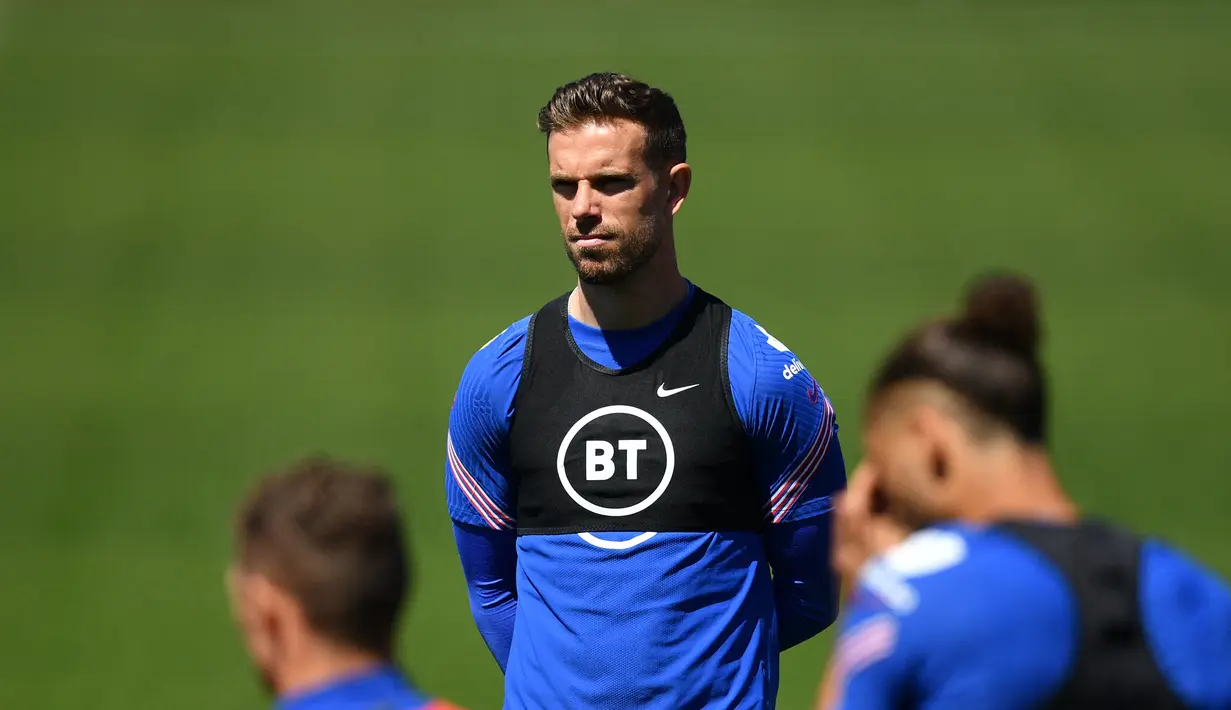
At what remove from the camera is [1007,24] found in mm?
21219

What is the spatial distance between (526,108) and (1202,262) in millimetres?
8327

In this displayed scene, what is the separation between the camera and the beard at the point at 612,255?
11.9 ft

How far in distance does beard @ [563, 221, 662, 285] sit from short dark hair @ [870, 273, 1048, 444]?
1379mm

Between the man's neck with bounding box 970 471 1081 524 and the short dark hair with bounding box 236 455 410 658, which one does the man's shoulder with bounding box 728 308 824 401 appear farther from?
the short dark hair with bounding box 236 455 410 658

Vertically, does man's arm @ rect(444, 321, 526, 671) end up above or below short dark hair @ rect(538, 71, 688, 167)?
below

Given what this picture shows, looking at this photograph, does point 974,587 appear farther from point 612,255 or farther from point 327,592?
point 612,255

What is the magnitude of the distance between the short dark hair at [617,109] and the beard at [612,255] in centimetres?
21

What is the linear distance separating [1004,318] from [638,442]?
1.50m

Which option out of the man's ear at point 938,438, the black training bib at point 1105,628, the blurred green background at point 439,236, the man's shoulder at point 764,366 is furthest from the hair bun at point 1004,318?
the blurred green background at point 439,236

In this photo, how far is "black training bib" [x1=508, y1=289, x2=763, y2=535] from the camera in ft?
11.9

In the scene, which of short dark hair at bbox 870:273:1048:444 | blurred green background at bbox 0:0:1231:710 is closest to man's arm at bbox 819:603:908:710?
short dark hair at bbox 870:273:1048:444

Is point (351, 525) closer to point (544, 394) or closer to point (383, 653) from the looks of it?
point (383, 653)

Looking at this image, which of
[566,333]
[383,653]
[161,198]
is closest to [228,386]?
[161,198]

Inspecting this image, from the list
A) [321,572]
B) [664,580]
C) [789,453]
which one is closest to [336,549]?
[321,572]
